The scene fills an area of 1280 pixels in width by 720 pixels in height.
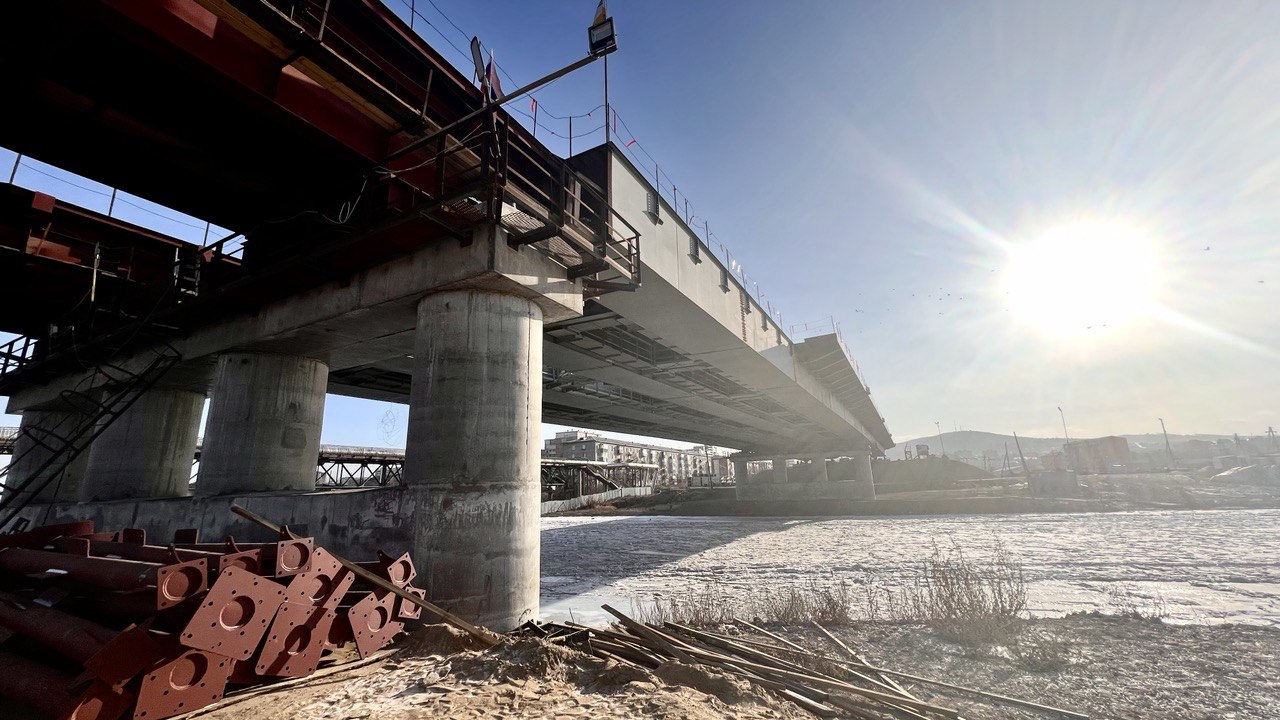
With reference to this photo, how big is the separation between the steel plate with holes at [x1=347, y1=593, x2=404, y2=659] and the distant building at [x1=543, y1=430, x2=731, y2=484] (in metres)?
70.6

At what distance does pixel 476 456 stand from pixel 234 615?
3600mm

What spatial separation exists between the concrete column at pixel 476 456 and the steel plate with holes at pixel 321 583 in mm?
1769

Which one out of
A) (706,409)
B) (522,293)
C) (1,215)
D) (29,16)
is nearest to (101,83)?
(29,16)

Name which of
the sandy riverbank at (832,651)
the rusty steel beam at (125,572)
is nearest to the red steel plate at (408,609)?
the sandy riverbank at (832,651)

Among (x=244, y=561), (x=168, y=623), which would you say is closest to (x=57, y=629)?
(x=168, y=623)

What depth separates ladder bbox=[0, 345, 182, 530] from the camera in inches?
429

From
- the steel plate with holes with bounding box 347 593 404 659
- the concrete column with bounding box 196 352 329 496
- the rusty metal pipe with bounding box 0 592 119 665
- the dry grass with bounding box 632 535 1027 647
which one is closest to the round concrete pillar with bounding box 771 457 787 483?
the dry grass with bounding box 632 535 1027 647

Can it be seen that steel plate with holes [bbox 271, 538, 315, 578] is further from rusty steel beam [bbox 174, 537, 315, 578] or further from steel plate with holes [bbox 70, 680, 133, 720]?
steel plate with holes [bbox 70, 680, 133, 720]

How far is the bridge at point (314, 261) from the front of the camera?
6.91m

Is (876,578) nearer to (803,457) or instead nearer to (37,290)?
(37,290)

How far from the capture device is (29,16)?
5.79m

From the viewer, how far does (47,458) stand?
18703mm

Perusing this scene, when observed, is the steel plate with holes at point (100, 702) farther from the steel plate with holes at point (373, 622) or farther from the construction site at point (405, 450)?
the steel plate with holes at point (373, 622)

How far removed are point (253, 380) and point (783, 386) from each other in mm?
20960
